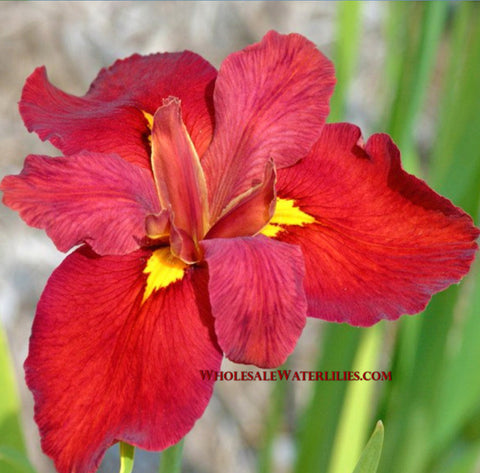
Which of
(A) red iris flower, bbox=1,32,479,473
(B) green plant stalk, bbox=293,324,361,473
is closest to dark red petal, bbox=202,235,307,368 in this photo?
(A) red iris flower, bbox=1,32,479,473

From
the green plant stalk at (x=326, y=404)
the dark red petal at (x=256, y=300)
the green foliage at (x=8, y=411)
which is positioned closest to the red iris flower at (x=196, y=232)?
the dark red petal at (x=256, y=300)

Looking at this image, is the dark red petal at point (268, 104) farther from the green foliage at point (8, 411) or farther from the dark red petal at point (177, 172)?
the green foliage at point (8, 411)

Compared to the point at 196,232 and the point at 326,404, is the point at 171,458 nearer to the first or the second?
the point at 196,232

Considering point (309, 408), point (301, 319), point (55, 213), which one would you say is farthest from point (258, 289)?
point (309, 408)

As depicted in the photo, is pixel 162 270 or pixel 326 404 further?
pixel 326 404

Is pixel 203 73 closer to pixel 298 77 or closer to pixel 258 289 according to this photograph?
pixel 298 77

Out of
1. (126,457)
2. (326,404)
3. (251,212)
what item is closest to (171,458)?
(126,457)

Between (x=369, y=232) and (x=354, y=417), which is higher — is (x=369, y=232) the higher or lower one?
the higher one

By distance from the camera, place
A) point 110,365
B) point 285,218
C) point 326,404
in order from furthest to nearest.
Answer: point 326,404 < point 285,218 < point 110,365
